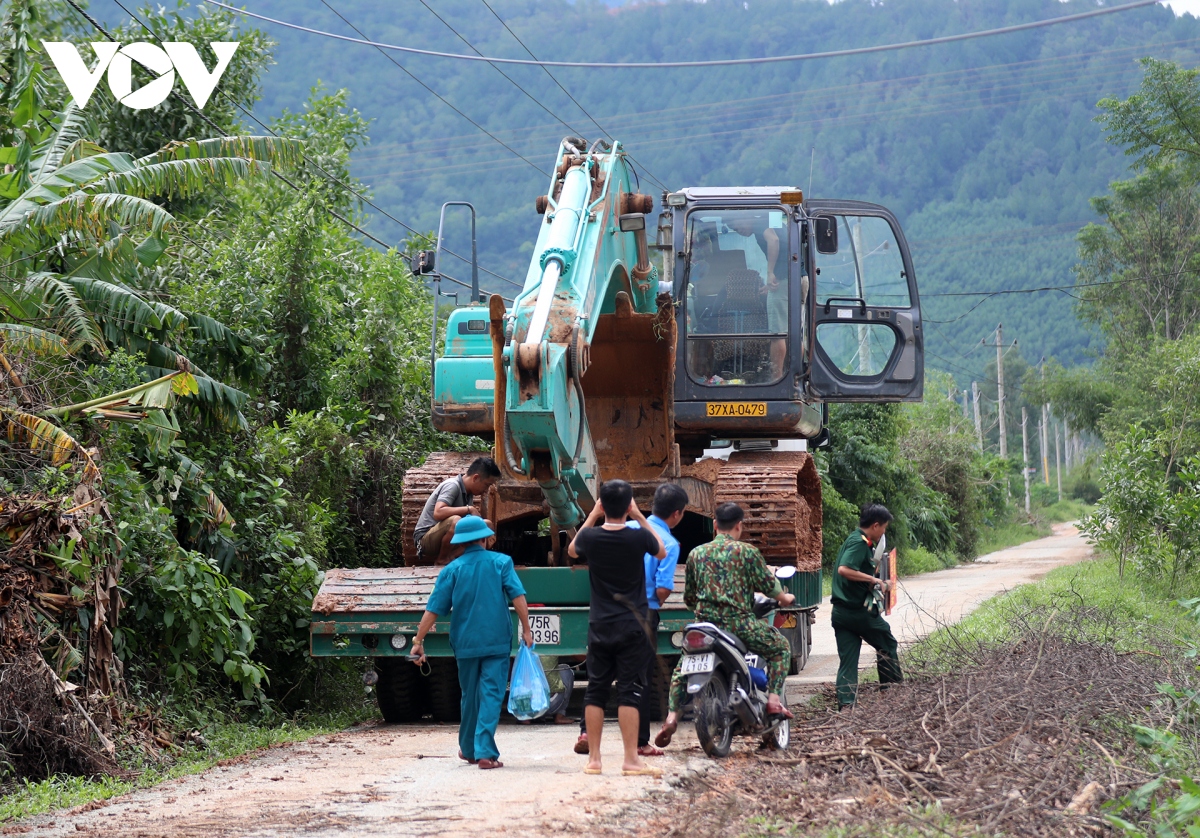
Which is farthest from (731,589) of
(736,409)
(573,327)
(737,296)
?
(737,296)

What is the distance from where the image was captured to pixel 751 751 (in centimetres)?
844

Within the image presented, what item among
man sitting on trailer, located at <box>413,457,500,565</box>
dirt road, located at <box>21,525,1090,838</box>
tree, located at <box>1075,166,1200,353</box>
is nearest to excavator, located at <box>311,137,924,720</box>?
man sitting on trailer, located at <box>413,457,500,565</box>

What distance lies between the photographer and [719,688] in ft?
26.8

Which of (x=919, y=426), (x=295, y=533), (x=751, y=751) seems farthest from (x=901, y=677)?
(x=919, y=426)

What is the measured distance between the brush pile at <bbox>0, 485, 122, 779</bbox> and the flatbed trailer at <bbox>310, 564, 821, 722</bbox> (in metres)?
1.58

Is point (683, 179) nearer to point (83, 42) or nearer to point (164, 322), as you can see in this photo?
point (83, 42)

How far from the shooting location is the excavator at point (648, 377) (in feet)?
29.6

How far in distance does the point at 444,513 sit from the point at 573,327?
→ 83.6 inches

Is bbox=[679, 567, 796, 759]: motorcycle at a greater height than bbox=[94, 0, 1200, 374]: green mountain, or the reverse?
bbox=[94, 0, 1200, 374]: green mountain

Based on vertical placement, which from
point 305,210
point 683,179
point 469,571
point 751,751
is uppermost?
point 683,179

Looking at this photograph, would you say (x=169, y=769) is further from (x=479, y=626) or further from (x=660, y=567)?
(x=660, y=567)

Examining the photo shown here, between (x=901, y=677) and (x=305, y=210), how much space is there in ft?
26.1

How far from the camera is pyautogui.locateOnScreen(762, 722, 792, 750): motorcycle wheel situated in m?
8.40

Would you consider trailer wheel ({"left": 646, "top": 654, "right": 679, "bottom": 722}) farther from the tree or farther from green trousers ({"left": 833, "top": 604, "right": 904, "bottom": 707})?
the tree
